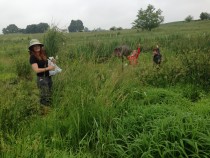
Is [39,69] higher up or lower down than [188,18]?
lower down

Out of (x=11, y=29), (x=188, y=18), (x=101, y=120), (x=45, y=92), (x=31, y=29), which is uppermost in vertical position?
(x=188, y=18)

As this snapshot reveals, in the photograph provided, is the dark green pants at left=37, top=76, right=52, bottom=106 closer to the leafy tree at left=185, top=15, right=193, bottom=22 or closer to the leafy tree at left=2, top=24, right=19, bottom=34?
the leafy tree at left=185, top=15, right=193, bottom=22

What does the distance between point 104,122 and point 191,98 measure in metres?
2.98

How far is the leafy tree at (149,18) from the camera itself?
57.3 meters

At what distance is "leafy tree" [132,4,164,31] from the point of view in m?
57.3

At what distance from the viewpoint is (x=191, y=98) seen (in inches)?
277

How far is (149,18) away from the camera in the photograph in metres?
57.5

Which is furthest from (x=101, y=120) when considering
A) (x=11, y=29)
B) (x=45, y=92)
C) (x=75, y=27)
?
(x=11, y=29)

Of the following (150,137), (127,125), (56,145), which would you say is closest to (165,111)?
(127,125)

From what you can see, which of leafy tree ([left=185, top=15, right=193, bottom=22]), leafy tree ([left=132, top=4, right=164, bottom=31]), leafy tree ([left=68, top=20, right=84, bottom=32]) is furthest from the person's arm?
leafy tree ([left=68, top=20, right=84, bottom=32])

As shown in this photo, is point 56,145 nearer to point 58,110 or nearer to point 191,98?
point 58,110

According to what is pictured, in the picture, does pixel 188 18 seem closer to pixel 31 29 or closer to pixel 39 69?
pixel 31 29

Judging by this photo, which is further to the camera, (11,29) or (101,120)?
(11,29)

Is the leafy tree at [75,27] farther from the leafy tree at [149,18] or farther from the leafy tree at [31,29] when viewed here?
the leafy tree at [149,18]
